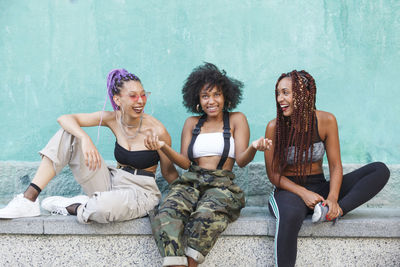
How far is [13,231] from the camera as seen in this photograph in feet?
11.2

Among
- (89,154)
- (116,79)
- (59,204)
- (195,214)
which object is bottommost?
(59,204)

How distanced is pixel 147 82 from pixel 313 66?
172 centimetres

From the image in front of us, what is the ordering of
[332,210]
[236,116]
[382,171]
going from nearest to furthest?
[332,210] < [382,171] < [236,116]

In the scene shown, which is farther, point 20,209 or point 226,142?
point 226,142

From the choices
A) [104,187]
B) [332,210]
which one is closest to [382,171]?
[332,210]

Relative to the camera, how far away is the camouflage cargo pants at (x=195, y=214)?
298 cm

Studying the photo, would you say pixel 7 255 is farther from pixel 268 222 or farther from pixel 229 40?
pixel 229 40

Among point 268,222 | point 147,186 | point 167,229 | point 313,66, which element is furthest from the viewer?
point 313,66

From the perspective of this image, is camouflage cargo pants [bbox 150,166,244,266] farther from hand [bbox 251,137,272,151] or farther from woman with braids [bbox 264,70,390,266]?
hand [bbox 251,137,272,151]

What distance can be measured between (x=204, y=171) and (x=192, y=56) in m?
1.63

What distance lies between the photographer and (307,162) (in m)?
3.49

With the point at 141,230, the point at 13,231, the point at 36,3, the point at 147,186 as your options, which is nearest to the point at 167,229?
the point at 141,230

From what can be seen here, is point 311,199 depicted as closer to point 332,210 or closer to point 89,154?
point 332,210

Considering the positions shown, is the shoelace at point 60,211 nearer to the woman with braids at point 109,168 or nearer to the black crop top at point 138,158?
the woman with braids at point 109,168
